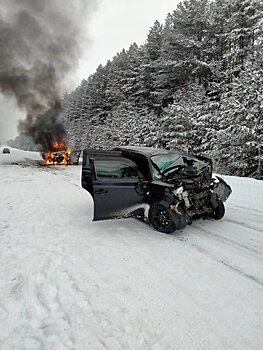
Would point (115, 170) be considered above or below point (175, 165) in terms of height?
below

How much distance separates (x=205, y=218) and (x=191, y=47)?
23.1 m

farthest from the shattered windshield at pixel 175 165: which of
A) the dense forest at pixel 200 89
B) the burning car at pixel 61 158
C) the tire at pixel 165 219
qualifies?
the burning car at pixel 61 158

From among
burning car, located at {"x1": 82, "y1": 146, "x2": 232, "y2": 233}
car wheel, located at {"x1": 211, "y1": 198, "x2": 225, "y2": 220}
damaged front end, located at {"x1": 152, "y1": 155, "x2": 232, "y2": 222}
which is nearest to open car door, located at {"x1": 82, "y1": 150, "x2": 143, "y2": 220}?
burning car, located at {"x1": 82, "y1": 146, "x2": 232, "y2": 233}

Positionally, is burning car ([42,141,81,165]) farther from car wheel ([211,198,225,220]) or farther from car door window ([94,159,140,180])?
car wheel ([211,198,225,220])

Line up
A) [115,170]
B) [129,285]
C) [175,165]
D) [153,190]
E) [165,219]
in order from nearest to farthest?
[129,285]
[165,219]
[153,190]
[115,170]
[175,165]

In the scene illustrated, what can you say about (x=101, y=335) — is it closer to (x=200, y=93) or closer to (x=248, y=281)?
(x=248, y=281)

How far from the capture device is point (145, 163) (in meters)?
5.33

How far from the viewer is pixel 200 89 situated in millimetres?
21109

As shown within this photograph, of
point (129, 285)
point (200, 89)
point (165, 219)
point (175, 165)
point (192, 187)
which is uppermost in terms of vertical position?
point (200, 89)

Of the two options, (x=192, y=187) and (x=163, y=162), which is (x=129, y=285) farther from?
(x=163, y=162)

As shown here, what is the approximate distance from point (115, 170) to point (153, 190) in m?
0.90

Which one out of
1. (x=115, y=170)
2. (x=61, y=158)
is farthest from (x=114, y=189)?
(x=61, y=158)

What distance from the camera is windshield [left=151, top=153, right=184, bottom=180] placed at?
5184mm

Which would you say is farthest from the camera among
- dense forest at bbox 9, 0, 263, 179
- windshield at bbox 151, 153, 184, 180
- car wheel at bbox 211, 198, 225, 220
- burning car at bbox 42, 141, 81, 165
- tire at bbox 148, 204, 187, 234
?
burning car at bbox 42, 141, 81, 165
